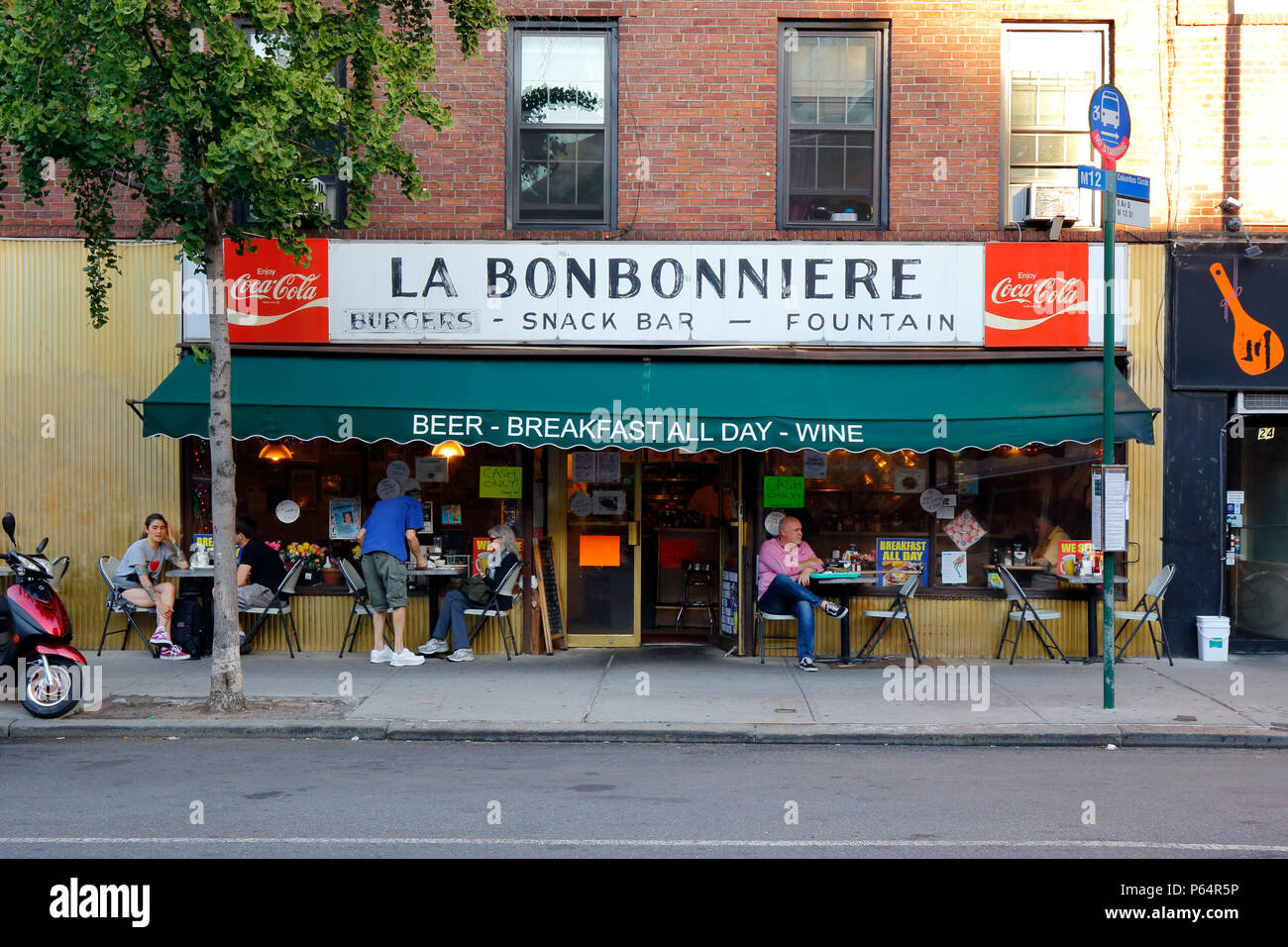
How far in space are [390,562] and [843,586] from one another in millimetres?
4726

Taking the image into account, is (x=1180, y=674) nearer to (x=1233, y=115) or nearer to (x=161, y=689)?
(x=1233, y=115)

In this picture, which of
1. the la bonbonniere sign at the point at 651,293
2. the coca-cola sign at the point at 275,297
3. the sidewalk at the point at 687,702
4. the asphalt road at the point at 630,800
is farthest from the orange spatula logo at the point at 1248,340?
the coca-cola sign at the point at 275,297

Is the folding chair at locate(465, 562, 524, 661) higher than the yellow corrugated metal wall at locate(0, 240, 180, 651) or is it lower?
lower

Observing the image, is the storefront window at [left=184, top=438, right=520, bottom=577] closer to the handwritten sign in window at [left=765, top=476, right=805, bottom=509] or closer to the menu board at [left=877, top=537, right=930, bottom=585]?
the handwritten sign in window at [left=765, top=476, right=805, bottom=509]

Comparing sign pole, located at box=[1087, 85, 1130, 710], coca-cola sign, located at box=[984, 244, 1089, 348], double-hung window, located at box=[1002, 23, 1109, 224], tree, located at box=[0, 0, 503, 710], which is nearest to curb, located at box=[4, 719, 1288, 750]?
tree, located at box=[0, 0, 503, 710]

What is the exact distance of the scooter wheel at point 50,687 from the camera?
9.21 m

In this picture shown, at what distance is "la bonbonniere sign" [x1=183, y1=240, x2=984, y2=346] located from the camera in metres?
12.1

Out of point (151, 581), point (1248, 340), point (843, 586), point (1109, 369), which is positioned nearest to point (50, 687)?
point (151, 581)

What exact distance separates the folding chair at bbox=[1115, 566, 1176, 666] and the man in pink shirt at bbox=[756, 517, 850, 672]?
2.92 m

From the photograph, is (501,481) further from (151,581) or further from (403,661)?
(151,581)

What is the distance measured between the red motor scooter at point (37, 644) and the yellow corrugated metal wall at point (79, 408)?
3.20 metres

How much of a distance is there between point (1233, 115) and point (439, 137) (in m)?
8.33

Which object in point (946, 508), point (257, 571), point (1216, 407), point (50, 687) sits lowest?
point (50, 687)

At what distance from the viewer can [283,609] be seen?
39.9 ft
